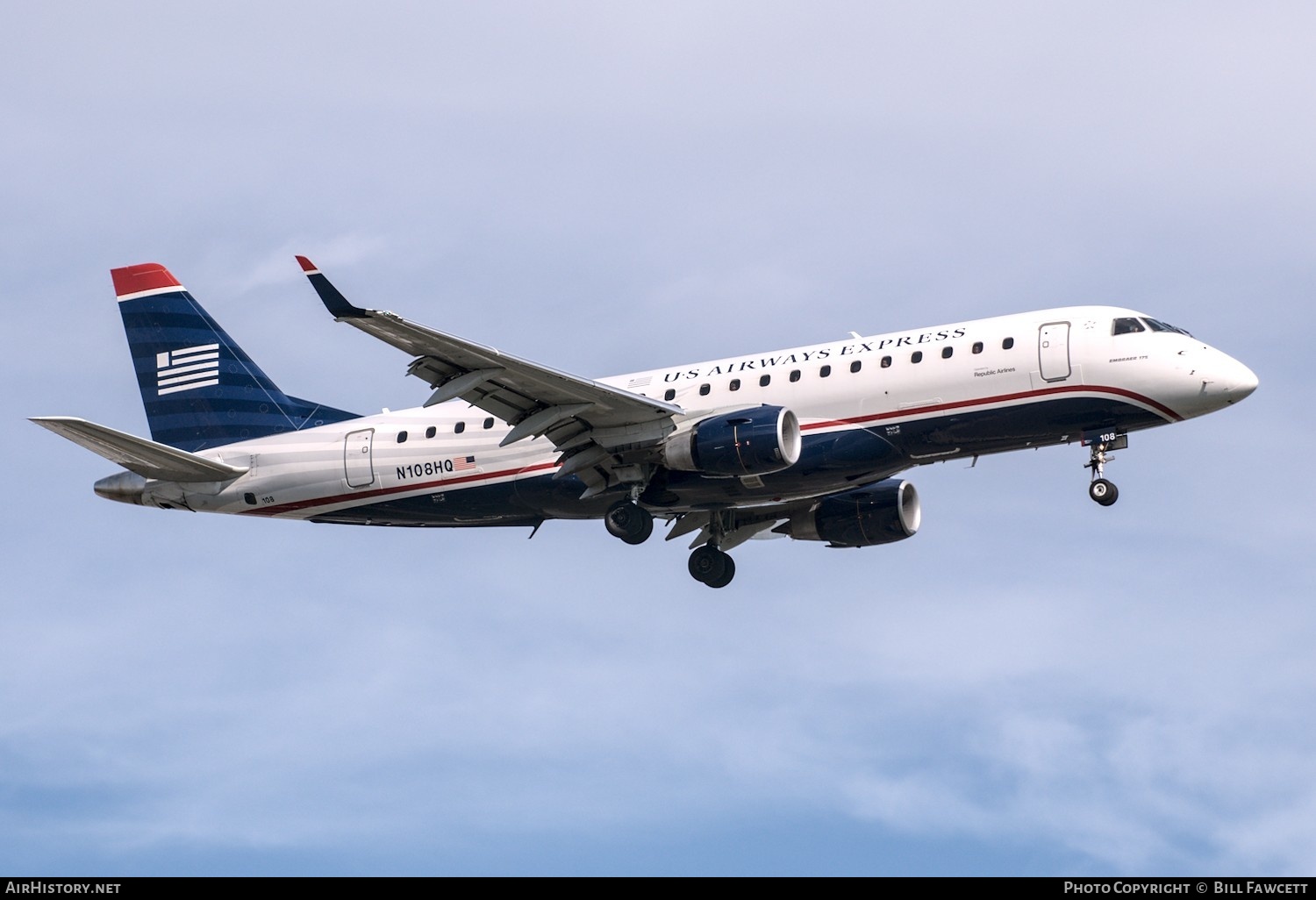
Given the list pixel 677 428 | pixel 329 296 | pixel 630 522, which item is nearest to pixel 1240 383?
pixel 677 428

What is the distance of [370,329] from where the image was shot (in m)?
36.0

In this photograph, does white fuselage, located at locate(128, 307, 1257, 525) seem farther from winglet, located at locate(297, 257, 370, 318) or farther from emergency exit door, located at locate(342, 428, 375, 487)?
winglet, located at locate(297, 257, 370, 318)

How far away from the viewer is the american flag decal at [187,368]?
4675cm

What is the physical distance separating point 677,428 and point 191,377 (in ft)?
45.5

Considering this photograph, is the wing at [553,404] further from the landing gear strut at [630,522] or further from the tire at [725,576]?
the tire at [725,576]

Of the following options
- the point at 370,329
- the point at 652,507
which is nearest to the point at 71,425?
the point at 370,329

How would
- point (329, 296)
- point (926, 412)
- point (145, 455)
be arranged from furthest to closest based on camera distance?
point (145, 455) < point (926, 412) < point (329, 296)

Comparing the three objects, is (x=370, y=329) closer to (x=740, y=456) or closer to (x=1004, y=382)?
(x=740, y=456)

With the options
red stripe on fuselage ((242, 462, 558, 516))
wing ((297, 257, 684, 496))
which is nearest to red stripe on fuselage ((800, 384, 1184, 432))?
wing ((297, 257, 684, 496))

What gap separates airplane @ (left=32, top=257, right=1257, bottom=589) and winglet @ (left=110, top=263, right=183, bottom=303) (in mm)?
1738

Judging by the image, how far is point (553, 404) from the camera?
40062 mm

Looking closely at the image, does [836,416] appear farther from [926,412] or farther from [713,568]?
[713,568]
